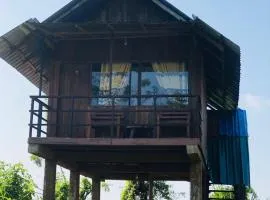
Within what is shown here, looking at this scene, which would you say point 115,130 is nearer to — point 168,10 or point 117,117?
point 117,117

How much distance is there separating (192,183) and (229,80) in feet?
14.9

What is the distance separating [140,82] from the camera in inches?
527

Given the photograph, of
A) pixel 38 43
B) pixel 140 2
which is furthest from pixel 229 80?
pixel 38 43

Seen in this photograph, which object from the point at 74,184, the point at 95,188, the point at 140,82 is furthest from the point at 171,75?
the point at 95,188

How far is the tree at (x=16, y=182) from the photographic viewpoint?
767 inches

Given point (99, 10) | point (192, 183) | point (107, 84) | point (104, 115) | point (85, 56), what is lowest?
point (192, 183)

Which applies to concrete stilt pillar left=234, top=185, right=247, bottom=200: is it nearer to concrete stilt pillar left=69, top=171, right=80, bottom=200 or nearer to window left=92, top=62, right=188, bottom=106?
concrete stilt pillar left=69, top=171, right=80, bottom=200

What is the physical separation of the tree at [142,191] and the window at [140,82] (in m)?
7.02

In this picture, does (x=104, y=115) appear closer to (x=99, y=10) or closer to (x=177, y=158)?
(x=177, y=158)

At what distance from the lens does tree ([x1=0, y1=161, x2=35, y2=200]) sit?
19.5m

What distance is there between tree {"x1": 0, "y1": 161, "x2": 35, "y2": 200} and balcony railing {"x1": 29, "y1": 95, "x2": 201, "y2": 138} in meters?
6.96

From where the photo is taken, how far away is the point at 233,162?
17000 millimetres

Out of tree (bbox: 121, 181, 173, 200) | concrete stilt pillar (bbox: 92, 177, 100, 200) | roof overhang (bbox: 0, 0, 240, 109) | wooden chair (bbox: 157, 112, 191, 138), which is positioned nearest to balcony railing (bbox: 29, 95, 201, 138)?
wooden chair (bbox: 157, 112, 191, 138)

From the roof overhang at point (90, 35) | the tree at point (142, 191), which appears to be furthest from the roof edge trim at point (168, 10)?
the tree at point (142, 191)
